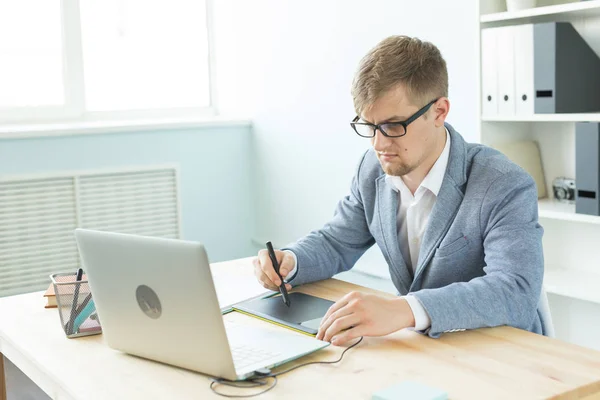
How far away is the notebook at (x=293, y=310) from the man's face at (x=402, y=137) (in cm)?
34

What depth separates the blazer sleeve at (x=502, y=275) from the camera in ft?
4.96

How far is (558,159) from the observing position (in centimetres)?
282

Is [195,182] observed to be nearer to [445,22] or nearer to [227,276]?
[445,22]

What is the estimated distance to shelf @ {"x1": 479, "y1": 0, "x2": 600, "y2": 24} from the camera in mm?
2408

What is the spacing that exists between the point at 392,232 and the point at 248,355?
59 centimetres

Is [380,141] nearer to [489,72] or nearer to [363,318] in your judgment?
[363,318]

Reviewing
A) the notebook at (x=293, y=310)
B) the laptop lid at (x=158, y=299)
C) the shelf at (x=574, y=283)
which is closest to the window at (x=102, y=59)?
the shelf at (x=574, y=283)

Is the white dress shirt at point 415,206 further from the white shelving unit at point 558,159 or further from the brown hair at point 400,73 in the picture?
the white shelving unit at point 558,159

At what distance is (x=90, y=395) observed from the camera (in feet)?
4.25

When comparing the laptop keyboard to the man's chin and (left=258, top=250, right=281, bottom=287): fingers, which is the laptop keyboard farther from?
the man's chin

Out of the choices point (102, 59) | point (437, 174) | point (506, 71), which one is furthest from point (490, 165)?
point (102, 59)

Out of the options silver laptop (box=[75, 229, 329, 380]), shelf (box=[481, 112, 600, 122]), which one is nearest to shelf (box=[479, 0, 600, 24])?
shelf (box=[481, 112, 600, 122])

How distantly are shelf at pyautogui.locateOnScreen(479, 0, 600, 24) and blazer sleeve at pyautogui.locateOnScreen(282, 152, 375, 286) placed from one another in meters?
0.90

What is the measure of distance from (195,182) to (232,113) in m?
0.53
